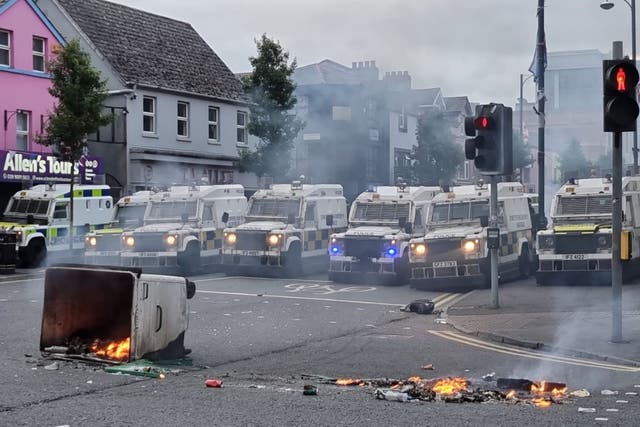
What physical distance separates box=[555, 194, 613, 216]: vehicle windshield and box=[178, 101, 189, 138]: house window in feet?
63.0

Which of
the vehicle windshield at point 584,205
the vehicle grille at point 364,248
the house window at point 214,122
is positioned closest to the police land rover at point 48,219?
the vehicle grille at point 364,248

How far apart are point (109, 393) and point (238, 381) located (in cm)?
133

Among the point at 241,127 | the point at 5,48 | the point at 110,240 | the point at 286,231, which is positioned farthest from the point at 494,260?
the point at 241,127

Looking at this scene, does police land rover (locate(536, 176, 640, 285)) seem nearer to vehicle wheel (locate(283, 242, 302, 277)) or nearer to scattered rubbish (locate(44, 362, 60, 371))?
vehicle wheel (locate(283, 242, 302, 277))

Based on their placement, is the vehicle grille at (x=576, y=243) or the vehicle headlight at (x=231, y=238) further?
the vehicle headlight at (x=231, y=238)

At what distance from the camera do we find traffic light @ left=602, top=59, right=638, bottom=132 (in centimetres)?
1043

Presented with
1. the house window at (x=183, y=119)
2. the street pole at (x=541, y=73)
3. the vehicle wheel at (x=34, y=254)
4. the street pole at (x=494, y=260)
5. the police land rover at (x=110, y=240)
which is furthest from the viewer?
the house window at (x=183, y=119)

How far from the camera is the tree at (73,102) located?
2641cm

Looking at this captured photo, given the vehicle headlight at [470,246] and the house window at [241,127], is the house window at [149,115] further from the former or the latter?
the vehicle headlight at [470,246]

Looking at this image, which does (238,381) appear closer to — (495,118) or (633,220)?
(495,118)

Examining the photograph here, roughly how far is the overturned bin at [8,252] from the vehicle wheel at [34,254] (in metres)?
0.67

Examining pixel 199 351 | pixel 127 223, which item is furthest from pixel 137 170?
pixel 199 351

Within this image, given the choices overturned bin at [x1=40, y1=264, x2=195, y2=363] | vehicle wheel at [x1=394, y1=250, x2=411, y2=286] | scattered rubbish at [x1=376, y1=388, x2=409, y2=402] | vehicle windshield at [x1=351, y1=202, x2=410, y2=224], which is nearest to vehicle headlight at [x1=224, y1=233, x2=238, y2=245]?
vehicle windshield at [x1=351, y1=202, x2=410, y2=224]

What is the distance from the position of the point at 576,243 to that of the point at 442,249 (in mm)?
2846
